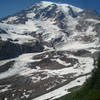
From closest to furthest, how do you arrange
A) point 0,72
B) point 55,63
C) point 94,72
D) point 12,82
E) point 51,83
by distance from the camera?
point 94,72
point 51,83
point 12,82
point 0,72
point 55,63

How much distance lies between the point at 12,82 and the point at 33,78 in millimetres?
13589

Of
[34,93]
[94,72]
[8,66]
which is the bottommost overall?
[34,93]

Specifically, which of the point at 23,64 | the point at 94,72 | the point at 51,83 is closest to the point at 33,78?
the point at 51,83

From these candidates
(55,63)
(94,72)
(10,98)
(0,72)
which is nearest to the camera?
(94,72)

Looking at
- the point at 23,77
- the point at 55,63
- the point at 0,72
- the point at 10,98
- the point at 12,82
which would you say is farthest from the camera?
the point at 55,63

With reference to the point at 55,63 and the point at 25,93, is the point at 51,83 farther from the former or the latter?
the point at 55,63

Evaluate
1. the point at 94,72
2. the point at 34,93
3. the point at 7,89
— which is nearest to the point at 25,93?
the point at 34,93

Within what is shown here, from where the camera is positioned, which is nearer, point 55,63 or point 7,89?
point 7,89

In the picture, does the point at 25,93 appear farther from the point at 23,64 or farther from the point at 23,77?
the point at 23,64

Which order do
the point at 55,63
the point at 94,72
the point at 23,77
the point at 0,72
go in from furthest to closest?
the point at 55,63
the point at 0,72
the point at 23,77
the point at 94,72

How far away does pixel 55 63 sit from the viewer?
181 metres

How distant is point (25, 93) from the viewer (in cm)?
10512

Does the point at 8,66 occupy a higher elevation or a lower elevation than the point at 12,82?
higher

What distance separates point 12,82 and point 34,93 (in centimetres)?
3403
